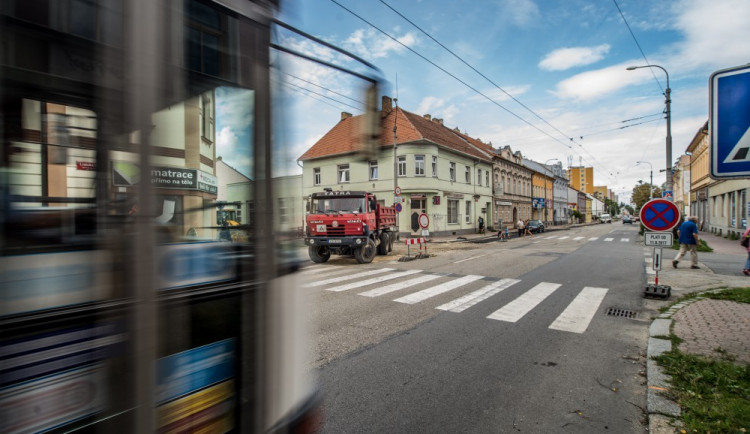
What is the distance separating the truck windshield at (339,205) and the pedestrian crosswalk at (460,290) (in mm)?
2608

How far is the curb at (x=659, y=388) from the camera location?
284 centimetres

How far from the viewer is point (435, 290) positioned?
7.92m

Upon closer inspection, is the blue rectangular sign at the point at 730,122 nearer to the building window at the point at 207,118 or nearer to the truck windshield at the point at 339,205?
the building window at the point at 207,118

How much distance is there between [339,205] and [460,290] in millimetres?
6115

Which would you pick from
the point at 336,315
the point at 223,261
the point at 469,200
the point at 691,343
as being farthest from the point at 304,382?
the point at 469,200

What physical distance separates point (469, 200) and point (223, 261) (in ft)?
108

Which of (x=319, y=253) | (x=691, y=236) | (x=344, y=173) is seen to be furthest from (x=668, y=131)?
(x=344, y=173)

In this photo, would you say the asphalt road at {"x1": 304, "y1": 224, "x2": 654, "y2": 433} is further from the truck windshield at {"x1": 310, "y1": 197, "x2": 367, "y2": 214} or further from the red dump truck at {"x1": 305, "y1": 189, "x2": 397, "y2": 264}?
the truck windshield at {"x1": 310, "y1": 197, "x2": 367, "y2": 214}

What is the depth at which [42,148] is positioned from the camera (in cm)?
109

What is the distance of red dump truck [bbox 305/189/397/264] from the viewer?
12.5 metres

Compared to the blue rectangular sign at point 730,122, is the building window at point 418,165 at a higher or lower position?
higher

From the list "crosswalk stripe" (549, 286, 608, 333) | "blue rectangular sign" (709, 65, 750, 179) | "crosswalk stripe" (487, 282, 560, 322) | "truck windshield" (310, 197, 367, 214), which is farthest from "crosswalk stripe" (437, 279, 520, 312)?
"truck windshield" (310, 197, 367, 214)

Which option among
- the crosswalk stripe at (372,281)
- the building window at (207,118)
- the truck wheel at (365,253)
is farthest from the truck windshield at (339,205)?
the building window at (207,118)

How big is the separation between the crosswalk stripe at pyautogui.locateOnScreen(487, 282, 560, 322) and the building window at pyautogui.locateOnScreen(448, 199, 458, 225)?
21.3 meters
